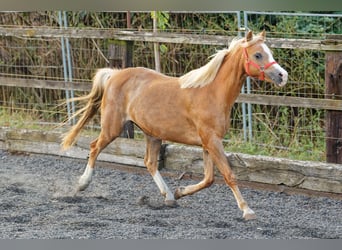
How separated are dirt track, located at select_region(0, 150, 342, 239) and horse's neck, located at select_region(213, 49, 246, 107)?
0.95 meters

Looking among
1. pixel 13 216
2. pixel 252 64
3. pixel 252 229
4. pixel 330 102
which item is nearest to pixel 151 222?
pixel 252 229

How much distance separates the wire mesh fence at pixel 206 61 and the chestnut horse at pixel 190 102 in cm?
56

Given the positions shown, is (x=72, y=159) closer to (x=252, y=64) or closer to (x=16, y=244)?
(x=252, y=64)

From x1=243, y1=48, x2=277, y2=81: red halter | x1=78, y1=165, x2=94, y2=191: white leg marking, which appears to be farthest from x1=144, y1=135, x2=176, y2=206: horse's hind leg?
x1=243, y1=48, x2=277, y2=81: red halter

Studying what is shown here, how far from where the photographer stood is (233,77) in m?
5.12

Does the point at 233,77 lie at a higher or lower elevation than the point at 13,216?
higher

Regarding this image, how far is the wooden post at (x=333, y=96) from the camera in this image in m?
5.52

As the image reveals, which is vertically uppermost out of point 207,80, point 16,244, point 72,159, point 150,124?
point 16,244

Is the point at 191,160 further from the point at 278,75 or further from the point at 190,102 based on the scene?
the point at 278,75

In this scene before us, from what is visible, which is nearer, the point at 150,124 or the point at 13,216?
the point at 13,216

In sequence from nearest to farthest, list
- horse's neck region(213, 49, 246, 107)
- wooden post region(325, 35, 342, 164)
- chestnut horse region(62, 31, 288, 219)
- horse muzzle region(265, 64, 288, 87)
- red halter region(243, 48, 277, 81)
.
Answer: horse muzzle region(265, 64, 288, 87), red halter region(243, 48, 277, 81), chestnut horse region(62, 31, 288, 219), horse's neck region(213, 49, 246, 107), wooden post region(325, 35, 342, 164)

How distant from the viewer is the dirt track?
4297 mm

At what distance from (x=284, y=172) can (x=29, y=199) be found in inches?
90.6

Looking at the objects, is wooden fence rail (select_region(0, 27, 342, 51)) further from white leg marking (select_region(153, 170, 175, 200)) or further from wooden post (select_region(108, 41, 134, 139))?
white leg marking (select_region(153, 170, 175, 200))
